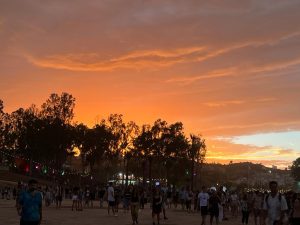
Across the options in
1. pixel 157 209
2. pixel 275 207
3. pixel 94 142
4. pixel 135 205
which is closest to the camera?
pixel 275 207

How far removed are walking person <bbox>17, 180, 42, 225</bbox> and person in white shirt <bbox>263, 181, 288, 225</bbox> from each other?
529 centimetres

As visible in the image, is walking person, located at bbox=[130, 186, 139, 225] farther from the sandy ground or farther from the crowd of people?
the sandy ground

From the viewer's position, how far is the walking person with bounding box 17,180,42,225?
10616 mm

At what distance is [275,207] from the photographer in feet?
38.3

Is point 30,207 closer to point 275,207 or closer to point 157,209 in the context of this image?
point 275,207


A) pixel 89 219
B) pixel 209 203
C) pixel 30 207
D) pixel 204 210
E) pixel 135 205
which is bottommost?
pixel 89 219

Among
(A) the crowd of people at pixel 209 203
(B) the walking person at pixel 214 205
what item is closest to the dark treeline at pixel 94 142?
(A) the crowd of people at pixel 209 203

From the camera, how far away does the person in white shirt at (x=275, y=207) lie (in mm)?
11619

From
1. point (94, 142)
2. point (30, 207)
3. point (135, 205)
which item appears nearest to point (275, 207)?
point (30, 207)

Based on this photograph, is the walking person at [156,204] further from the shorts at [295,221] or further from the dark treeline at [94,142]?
the dark treeline at [94,142]

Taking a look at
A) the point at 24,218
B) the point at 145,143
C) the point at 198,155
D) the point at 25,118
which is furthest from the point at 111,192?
the point at 25,118

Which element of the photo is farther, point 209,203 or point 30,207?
point 209,203

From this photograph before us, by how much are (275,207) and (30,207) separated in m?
5.57

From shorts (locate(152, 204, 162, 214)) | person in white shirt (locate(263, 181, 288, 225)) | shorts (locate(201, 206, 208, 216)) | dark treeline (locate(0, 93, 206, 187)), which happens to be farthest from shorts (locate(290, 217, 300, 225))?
dark treeline (locate(0, 93, 206, 187))
